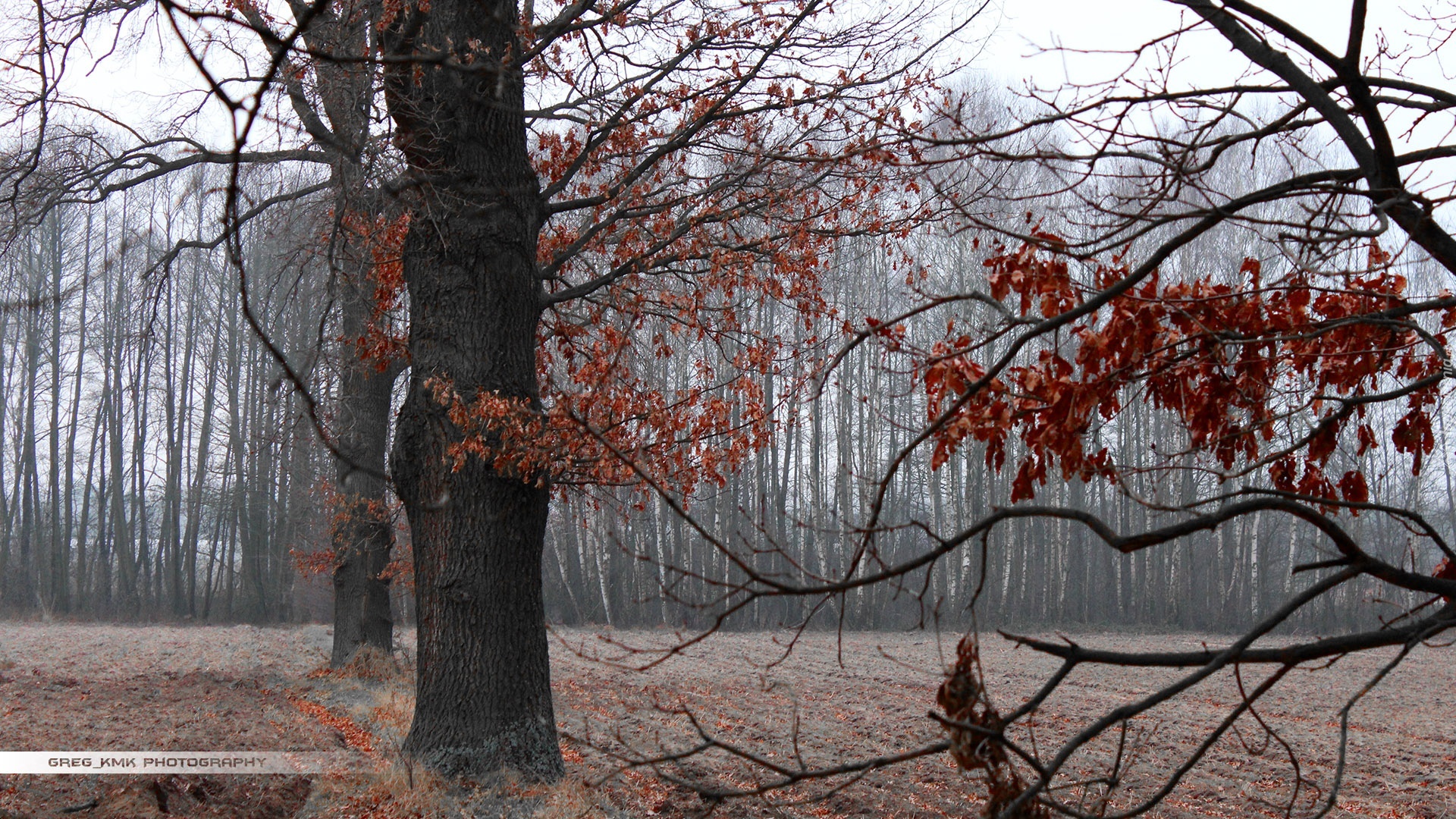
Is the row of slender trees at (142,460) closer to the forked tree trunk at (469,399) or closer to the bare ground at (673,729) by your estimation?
the bare ground at (673,729)

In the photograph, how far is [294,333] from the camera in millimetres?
26328

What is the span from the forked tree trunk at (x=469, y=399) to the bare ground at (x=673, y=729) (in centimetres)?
50

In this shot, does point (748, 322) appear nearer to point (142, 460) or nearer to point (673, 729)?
point (673, 729)

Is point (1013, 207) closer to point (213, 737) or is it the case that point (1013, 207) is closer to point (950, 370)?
point (213, 737)

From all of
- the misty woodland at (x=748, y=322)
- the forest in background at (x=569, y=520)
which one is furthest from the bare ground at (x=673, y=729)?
the forest in background at (x=569, y=520)

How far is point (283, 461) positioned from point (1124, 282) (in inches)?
1032

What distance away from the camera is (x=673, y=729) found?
406 inches

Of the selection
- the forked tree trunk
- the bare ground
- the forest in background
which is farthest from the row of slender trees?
the forked tree trunk

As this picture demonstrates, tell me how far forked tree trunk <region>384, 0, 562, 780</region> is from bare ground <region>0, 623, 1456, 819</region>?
50cm

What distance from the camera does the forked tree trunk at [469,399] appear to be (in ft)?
22.5

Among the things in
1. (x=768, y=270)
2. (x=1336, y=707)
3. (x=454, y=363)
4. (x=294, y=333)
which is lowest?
(x=1336, y=707)

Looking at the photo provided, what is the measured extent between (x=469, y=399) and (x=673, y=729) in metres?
4.88

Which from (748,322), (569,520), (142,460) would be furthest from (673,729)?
(142,460)

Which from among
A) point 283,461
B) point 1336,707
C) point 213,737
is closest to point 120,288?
point 283,461
